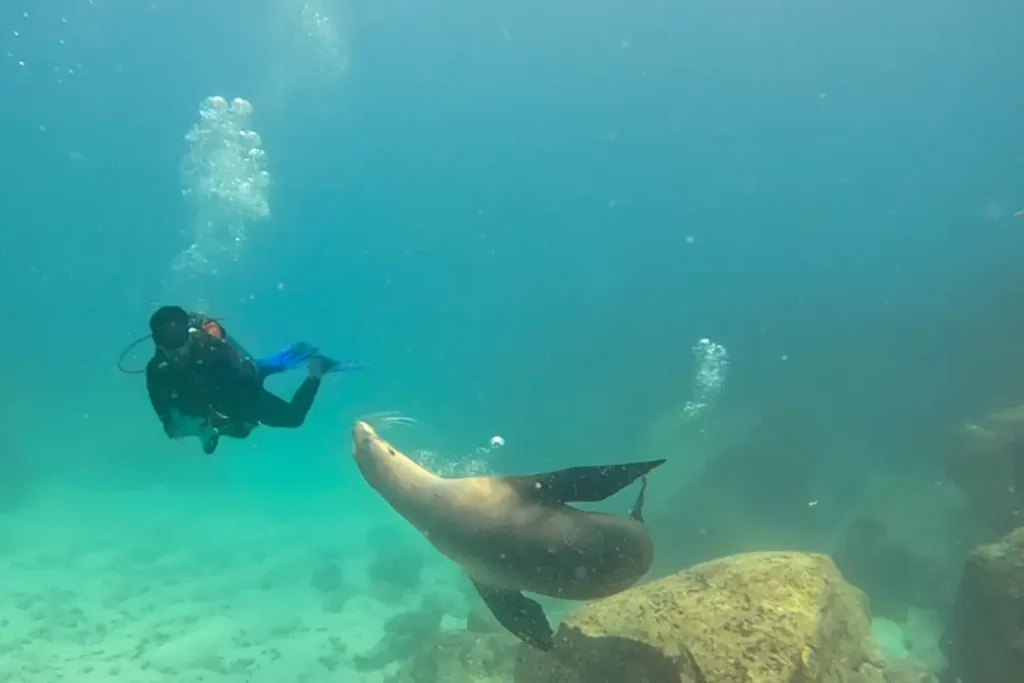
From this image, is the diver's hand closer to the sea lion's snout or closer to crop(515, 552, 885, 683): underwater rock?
the sea lion's snout

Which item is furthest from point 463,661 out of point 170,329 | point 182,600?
point 182,600

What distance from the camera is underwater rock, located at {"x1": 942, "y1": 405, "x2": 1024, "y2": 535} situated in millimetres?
15398

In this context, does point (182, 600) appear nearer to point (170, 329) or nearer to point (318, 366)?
point (318, 366)

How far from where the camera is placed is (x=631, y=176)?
126ft

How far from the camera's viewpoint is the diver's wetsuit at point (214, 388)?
460 centimetres

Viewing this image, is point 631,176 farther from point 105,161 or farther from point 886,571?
point 105,161

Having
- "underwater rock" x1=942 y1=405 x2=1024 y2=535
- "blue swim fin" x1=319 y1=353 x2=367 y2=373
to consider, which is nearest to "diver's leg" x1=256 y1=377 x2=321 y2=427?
"blue swim fin" x1=319 y1=353 x2=367 y2=373

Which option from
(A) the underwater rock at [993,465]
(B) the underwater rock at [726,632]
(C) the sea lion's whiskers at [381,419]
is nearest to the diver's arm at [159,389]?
(C) the sea lion's whiskers at [381,419]

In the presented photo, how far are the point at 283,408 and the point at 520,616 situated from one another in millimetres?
2477

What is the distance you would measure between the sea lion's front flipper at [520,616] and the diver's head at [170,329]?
284 centimetres

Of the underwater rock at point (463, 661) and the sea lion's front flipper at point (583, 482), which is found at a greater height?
the sea lion's front flipper at point (583, 482)

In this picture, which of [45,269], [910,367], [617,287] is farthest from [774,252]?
[45,269]

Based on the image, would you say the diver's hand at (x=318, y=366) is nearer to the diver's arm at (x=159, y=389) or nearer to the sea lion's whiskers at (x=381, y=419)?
the sea lion's whiskers at (x=381, y=419)

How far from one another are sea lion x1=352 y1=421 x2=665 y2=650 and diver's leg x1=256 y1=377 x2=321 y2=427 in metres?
0.86
